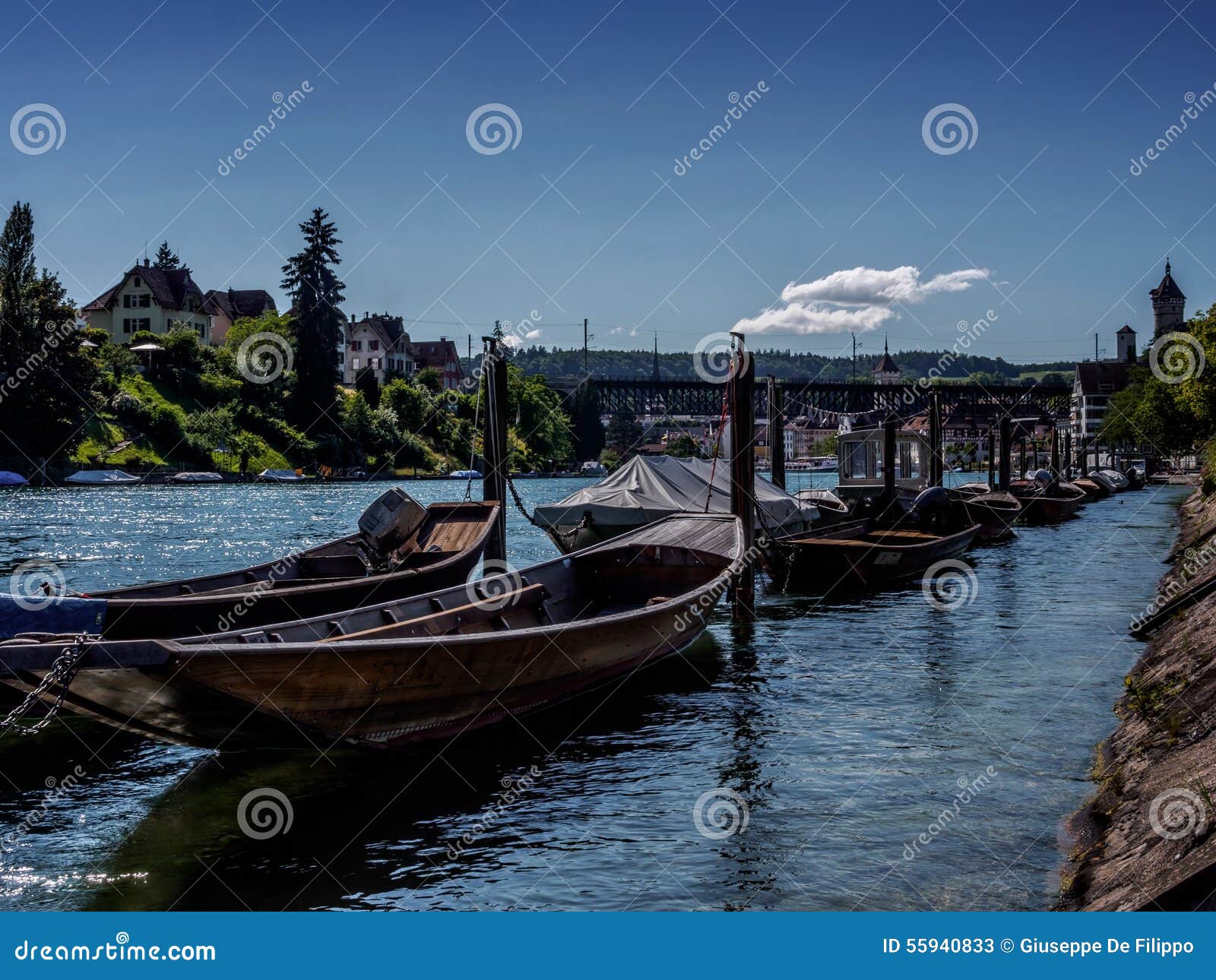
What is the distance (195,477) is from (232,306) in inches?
2151

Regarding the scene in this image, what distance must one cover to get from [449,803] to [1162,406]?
3046 inches

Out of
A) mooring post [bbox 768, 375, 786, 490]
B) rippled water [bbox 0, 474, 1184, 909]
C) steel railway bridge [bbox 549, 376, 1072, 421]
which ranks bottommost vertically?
rippled water [bbox 0, 474, 1184, 909]

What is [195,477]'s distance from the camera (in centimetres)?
8275

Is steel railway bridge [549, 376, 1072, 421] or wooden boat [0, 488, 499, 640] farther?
steel railway bridge [549, 376, 1072, 421]

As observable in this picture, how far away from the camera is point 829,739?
Answer: 42.1ft

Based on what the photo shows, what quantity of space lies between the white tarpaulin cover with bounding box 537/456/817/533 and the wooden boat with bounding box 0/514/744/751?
12252 millimetres

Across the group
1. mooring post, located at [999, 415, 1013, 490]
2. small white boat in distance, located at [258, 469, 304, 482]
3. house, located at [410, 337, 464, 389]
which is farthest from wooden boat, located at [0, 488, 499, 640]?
house, located at [410, 337, 464, 389]

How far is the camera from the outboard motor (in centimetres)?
3133

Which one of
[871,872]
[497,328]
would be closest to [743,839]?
[871,872]

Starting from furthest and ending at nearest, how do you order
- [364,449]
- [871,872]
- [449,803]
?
[364,449] < [449,803] < [871,872]

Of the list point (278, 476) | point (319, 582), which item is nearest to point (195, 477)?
point (278, 476)

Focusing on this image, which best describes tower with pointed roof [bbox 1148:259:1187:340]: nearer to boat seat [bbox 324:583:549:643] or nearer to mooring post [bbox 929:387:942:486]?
mooring post [bbox 929:387:942:486]

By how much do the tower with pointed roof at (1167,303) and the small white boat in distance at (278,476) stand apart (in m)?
119

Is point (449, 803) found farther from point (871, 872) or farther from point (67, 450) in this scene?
point (67, 450)
